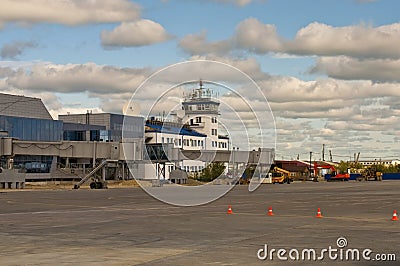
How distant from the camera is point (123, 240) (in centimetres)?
2234

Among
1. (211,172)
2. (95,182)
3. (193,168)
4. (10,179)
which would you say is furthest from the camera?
(211,172)

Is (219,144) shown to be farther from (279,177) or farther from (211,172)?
(279,177)

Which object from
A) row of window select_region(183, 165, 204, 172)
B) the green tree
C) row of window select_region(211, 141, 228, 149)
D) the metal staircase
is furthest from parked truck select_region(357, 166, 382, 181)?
the metal staircase

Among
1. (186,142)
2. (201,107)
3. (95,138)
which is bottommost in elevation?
(186,142)

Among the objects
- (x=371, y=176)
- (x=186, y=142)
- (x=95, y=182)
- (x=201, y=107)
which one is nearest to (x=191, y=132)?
(x=186, y=142)

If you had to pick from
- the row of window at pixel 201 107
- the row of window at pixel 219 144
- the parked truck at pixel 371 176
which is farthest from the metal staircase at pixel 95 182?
the parked truck at pixel 371 176

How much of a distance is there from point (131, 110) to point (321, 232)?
64.9 m

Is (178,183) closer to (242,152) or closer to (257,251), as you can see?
(242,152)

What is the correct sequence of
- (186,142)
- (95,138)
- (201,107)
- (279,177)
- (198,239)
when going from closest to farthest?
(198,239) < (186,142) < (279,177) < (95,138) < (201,107)

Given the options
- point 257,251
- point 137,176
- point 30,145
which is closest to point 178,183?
point 137,176

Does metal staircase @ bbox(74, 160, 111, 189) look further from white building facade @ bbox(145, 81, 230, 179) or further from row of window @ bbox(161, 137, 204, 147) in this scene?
row of window @ bbox(161, 137, 204, 147)

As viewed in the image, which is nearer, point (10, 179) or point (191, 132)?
point (10, 179)

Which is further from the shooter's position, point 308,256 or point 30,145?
point 30,145

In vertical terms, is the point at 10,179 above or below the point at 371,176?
above
